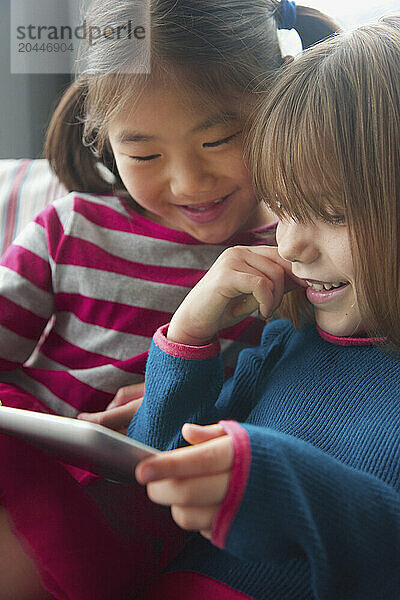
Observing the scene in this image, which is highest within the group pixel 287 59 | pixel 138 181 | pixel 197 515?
pixel 287 59

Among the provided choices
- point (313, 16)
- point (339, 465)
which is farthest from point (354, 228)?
point (313, 16)

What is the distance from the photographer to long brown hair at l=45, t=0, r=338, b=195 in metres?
0.56

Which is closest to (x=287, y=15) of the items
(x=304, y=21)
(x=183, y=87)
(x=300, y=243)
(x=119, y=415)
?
(x=304, y=21)

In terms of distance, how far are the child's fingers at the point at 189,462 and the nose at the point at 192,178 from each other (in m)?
0.30

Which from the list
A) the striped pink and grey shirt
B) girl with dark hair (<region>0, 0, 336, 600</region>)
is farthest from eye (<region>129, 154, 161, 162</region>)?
the striped pink and grey shirt

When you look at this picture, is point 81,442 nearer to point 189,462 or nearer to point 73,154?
point 189,462

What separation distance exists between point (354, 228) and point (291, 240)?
0.17 ft

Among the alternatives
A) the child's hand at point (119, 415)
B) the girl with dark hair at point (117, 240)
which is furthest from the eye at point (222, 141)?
the child's hand at point (119, 415)

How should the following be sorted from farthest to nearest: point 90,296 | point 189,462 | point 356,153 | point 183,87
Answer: point 90,296 < point 183,87 < point 356,153 < point 189,462

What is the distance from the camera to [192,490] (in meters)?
0.34

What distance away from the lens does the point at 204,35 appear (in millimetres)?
563

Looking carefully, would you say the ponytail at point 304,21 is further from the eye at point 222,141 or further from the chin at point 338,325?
the chin at point 338,325

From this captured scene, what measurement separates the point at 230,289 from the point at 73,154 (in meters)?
0.29

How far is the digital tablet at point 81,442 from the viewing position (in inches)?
13.6
